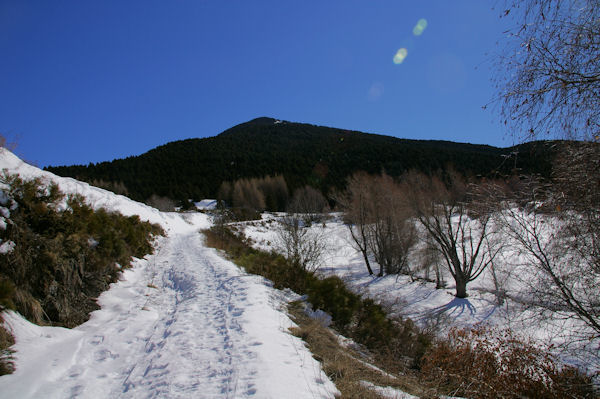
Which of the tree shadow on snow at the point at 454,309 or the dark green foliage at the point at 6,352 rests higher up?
the dark green foliage at the point at 6,352

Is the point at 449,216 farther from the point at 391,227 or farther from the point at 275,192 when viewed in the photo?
the point at 275,192

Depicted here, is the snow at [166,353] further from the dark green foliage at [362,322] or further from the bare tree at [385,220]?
the bare tree at [385,220]

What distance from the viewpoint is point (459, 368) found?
5008 millimetres

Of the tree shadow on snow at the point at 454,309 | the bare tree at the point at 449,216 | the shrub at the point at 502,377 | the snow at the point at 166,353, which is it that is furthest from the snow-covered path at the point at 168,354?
the bare tree at the point at 449,216

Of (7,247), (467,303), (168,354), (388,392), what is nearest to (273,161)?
(467,303)

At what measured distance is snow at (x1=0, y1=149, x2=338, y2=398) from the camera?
2.88 meters

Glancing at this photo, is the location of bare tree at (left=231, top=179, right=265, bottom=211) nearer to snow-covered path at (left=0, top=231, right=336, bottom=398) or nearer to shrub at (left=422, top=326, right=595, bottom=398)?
snow-covered path at (left=0, top=231, right=336, bottom=398)

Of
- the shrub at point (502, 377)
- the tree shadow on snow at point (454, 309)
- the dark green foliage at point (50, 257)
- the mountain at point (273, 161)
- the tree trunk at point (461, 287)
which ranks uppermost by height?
the mountain at point (273, 161)

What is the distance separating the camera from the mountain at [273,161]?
212 ft

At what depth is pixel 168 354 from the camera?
3.68 metres

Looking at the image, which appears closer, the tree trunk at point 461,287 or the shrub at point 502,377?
the shrub at point 502,377

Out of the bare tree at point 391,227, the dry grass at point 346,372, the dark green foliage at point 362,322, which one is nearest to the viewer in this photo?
the dry grass at point 346,372

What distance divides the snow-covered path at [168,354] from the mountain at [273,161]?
51.8 metres

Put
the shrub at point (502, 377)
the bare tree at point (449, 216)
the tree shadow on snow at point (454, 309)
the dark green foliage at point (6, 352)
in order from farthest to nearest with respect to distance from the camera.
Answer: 1. the bare tree at point (449, 216)
2. the tree shadow on snow at point (454, 309)
3. the shrub at point (502, 377)
4. the dark green foliage at point (6, 352)
